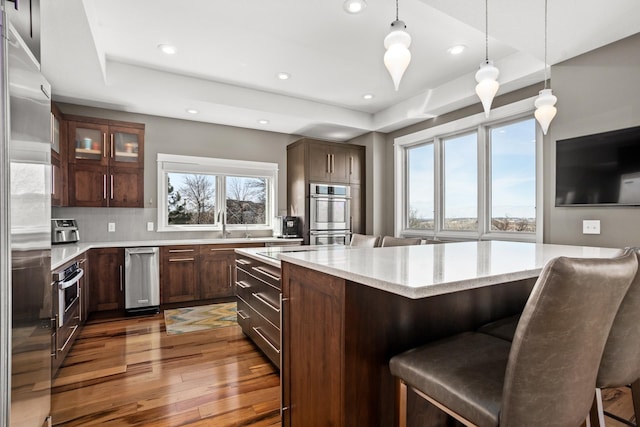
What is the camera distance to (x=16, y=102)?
0.95m

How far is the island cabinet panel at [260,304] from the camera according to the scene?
7.70 feet

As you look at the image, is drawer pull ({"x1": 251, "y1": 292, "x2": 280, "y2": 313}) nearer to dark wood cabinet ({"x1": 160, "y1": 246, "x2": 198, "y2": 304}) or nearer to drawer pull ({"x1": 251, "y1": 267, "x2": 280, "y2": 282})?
drawer pull ({"x1": 251, "y1": 267, "x2": 280, "y2": 282})

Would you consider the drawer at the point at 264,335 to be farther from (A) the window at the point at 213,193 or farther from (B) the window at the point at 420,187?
(B) the window at the point at 420,187

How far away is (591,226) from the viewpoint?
2789mm

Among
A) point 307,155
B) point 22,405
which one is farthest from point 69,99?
point 22,405

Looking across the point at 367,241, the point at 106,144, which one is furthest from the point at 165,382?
the point at 106,144

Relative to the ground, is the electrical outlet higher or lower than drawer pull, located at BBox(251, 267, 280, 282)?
higher

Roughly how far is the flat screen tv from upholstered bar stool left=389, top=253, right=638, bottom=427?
2224mm

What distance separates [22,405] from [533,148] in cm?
434

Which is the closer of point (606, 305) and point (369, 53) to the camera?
point (606, 305)

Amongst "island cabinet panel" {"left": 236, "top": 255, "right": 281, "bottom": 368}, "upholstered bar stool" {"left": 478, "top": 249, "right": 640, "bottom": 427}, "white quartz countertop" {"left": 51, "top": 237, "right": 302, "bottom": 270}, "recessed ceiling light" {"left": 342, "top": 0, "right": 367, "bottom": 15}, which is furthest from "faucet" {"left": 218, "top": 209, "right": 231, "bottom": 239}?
"upholstered bar stool" {"left": 478, "top": 249, "right": 640, "bottom": 427}

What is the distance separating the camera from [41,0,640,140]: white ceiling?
2410mm

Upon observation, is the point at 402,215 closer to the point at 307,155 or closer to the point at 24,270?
the point at 307,155

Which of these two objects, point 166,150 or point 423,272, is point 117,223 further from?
point 423,272
